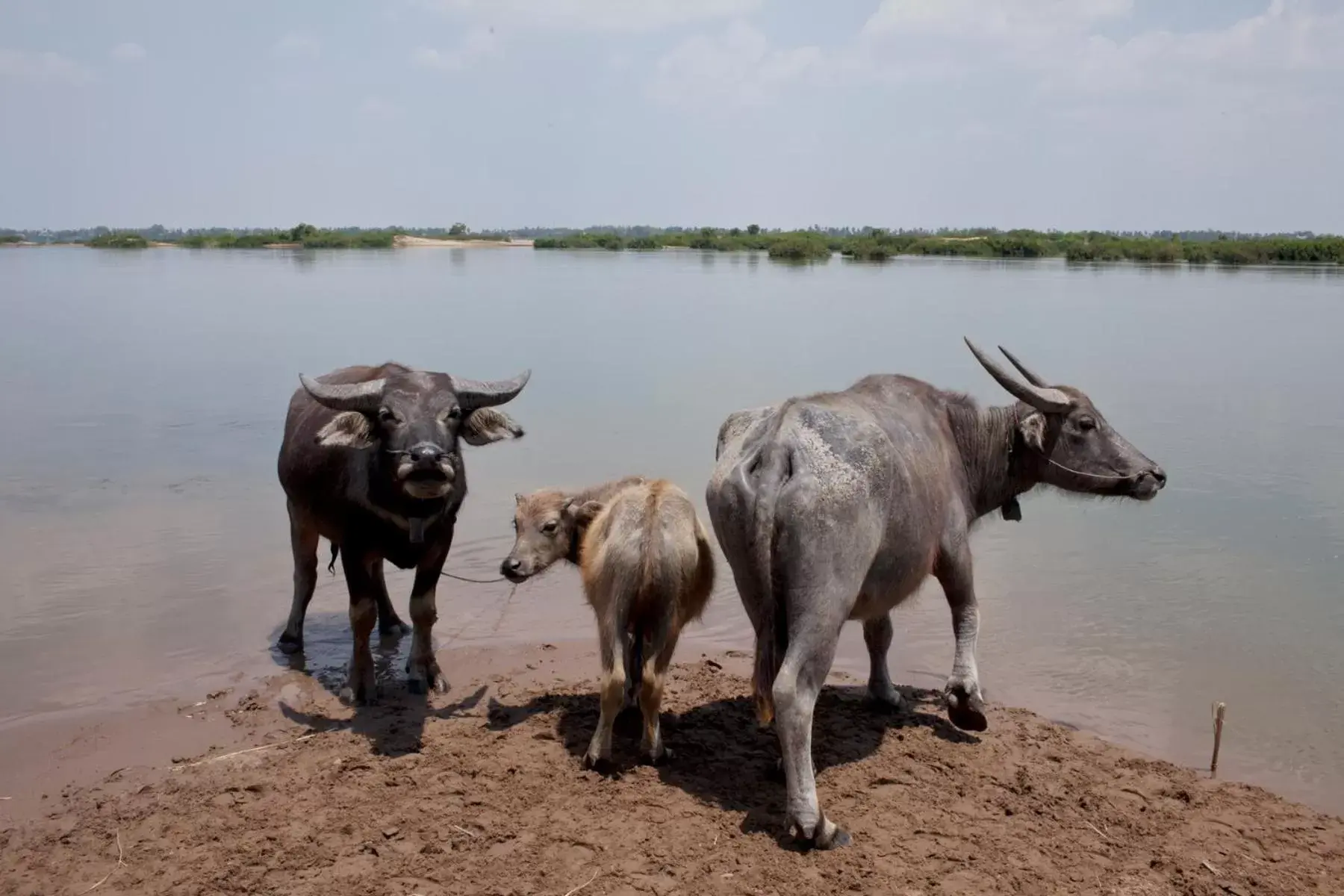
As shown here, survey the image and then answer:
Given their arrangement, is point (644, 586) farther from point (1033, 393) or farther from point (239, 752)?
point (1033, 393)

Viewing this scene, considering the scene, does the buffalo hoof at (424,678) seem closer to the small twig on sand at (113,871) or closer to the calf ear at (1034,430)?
the small twig on sand at (113,871)

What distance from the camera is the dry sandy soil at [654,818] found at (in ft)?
12.0

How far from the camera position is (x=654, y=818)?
4.03 metres

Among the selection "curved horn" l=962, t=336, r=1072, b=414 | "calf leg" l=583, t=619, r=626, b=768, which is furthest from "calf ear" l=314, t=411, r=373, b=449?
"curved horn" l=962, t=336, r=1072, b=414

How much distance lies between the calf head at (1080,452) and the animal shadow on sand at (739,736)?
1312mm

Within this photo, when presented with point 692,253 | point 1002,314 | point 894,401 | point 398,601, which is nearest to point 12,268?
point 692,253

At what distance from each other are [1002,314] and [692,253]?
1988 inches

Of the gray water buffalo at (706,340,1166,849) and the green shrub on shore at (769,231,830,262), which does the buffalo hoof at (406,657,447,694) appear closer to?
the gray water buffalo at (706,340,1166,849)

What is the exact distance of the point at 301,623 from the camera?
20.5 ft

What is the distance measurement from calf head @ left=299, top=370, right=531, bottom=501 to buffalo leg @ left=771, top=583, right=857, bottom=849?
1794 millimetres

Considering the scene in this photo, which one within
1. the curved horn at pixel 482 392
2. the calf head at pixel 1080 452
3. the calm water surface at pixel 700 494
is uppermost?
the curved horn at pixel 482 392

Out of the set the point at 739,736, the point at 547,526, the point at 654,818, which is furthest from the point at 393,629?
the point at 654,818

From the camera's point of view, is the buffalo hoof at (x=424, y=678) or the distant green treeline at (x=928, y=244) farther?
the distant green treeline at (x=928, y=244)

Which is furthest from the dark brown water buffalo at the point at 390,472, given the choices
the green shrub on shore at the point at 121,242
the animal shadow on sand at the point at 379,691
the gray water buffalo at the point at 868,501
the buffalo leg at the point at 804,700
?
the green shrub on shore at the point at 121,242
